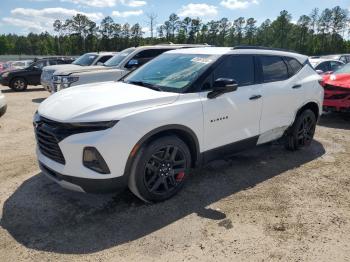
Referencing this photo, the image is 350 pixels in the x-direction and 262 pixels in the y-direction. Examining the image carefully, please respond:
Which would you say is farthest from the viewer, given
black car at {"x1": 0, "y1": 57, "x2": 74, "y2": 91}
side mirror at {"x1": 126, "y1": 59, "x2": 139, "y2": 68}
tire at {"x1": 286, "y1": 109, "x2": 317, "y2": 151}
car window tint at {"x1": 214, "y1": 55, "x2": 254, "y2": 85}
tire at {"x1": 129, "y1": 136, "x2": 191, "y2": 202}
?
black car at {"x1": 0, "y1": 57, "x2": 74, "y2": 91}

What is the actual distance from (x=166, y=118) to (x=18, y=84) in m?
14.5

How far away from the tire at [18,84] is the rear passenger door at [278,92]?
549 inches

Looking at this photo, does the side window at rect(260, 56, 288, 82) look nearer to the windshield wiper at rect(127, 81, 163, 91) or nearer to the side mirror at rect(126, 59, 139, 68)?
the windshield wiper at rect(127, 81, 163, 91)

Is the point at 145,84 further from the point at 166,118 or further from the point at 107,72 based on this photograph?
the point at 107,72

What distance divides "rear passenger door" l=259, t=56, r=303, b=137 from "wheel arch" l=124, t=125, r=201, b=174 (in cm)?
131

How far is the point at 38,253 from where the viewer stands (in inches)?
120

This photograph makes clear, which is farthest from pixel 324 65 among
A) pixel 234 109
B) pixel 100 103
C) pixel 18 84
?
pixel 18 84

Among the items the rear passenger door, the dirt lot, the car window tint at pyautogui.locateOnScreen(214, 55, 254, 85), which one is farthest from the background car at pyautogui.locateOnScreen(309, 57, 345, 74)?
the car window tint at pyautogui.locateOnScreen(214, 55, 254, 85)

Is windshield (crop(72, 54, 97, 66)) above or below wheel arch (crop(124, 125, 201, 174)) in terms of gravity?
above

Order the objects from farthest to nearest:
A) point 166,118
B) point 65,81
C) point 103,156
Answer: point 65,81 → point 166,118 → point 103,156

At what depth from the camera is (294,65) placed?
561cm

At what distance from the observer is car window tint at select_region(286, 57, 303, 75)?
5.53 m

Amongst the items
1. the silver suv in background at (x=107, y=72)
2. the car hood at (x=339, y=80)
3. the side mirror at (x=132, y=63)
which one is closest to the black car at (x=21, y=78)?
the silver suv in background at (x=107, y=72)

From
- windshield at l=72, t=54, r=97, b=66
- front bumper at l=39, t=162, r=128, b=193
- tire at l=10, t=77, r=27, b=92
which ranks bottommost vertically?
front bumper at l=39, t=162, r=128, b=193
